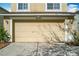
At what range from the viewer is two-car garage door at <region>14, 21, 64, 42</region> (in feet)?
66.2

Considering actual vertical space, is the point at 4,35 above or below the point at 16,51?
above

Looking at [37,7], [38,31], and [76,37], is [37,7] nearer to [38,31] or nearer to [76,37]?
[38,31]

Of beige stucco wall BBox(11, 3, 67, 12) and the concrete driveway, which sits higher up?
beige stucco wall BBox(11, 3, 67, 12)

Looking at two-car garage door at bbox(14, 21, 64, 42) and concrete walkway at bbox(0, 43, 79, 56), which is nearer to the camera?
concrete walkway at bbox(0, 43, 79, 56)

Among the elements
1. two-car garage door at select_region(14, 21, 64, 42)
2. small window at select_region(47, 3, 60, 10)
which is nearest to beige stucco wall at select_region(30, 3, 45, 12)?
small window at select_region(47, 3, 60, 10)

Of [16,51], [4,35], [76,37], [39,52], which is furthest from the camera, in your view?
[4,35]

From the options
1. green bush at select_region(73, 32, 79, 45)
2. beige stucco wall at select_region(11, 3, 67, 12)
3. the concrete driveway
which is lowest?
the concrete driveway

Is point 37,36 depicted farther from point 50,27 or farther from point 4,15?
point 4,15

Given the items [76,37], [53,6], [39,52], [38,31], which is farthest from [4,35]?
[39,52]

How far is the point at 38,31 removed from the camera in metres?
20.2

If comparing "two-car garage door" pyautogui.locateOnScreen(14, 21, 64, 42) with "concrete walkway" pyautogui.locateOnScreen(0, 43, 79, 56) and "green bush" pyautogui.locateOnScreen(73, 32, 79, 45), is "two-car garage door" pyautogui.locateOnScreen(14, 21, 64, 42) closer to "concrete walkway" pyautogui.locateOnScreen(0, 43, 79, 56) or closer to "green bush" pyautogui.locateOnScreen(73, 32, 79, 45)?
"green bush" pyautogui.locateOnScreen(73, 32, 79, 45)

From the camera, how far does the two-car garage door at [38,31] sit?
20172 mm

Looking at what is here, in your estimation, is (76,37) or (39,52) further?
(76,37)

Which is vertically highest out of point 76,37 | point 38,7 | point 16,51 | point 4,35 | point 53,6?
point 53,6
